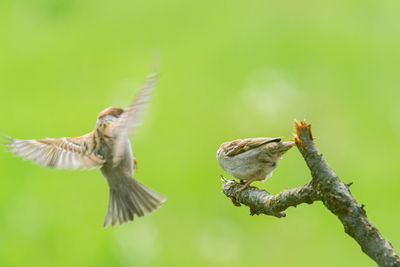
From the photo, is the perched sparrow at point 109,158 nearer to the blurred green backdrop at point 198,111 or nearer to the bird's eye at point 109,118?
the bird's eye at point 109,118

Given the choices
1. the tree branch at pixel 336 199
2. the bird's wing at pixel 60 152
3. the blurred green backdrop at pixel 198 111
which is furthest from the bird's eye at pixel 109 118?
the blurred green backdrop at pixel 198 111

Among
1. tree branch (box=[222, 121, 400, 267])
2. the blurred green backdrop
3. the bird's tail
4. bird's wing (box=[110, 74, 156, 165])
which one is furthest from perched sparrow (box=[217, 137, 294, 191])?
the blurred green backdrop

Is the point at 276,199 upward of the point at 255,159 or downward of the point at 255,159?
downward

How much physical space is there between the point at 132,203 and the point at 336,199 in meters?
1.86

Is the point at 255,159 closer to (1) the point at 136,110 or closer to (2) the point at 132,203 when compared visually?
(2) the point at 132,203

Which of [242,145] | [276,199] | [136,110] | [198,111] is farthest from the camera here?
[198,111]

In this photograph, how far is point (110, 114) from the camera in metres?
3.67

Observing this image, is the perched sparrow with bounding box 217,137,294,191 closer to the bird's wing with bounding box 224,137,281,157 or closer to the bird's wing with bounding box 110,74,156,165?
the bird's wing with bounding box 224,137,281,157

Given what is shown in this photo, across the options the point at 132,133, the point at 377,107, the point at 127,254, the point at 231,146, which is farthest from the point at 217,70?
the point at 132,133

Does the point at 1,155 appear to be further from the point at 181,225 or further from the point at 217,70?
the point at 217,70

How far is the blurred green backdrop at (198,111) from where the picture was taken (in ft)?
22.9

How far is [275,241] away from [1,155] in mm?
2980

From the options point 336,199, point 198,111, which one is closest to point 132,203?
point 336,199

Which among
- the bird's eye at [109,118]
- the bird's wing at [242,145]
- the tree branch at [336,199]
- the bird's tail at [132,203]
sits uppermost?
the bird's wing at [242,145]
